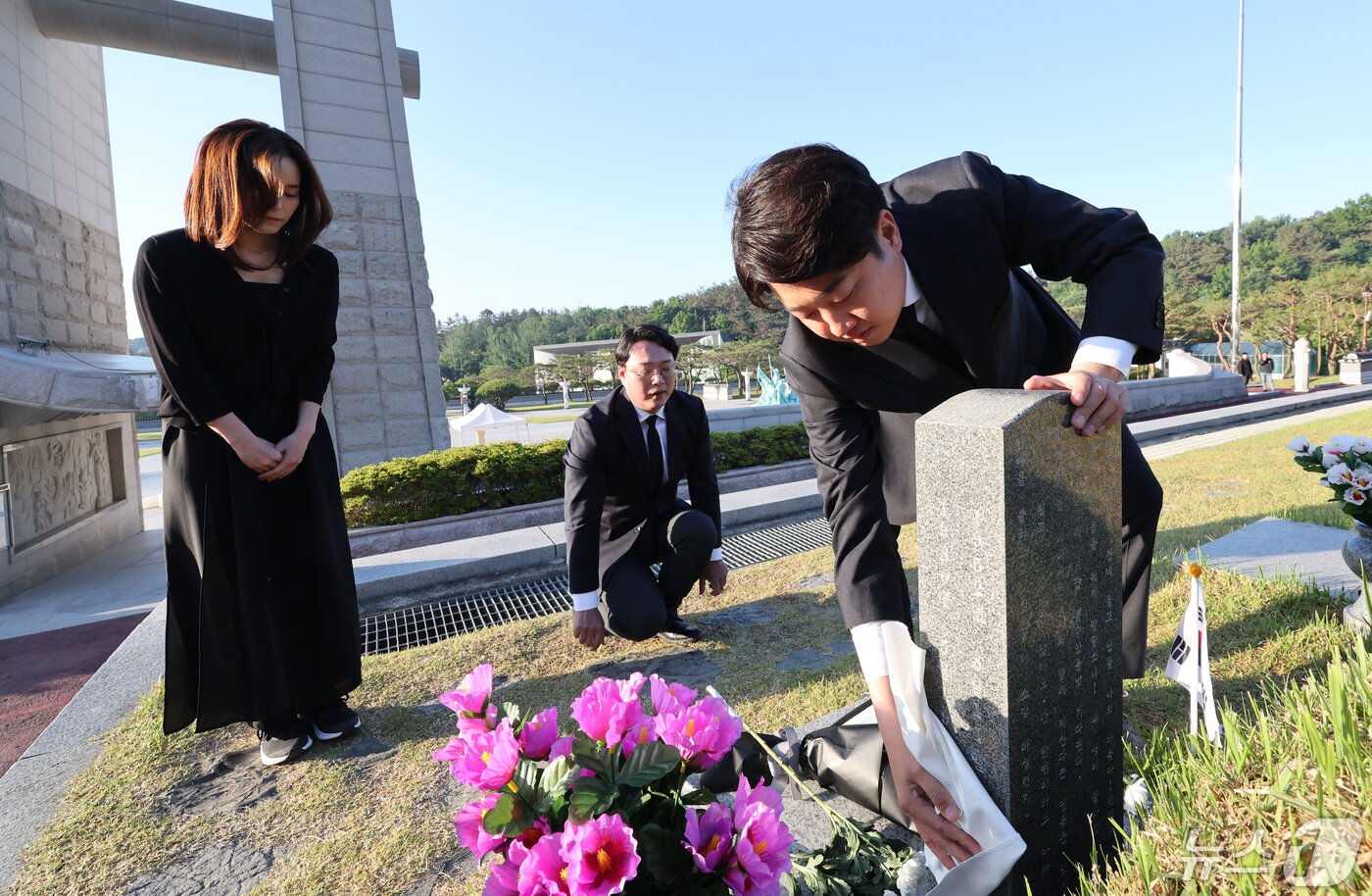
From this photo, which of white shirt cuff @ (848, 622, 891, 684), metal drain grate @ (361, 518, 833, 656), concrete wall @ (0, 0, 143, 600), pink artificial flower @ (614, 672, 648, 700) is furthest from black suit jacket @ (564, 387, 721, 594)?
concrete wall @ (0, 0, 143, 600)

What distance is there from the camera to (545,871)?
918 millimetres

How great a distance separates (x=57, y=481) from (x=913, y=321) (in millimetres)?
8462

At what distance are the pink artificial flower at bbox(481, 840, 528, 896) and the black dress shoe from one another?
8.03 feet

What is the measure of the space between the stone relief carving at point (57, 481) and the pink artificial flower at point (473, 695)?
704 cm

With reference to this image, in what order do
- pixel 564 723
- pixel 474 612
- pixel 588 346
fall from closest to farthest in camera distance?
1. pixel 564 723
2. pixel 474 612
3. pixel 588 346

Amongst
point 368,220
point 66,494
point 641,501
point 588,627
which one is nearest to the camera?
point 588,627

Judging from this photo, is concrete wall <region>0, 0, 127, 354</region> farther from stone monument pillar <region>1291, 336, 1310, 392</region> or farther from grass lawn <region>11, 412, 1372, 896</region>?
stone monument pillar <region>1291, 336, 1310, 392</region>

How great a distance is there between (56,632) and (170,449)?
3.85 metres

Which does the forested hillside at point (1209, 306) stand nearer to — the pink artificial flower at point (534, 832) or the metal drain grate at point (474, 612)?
the metal drain grate at point (474, 612)

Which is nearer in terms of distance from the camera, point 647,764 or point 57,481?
point 647,764

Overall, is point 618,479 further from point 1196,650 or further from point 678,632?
point 1196,650

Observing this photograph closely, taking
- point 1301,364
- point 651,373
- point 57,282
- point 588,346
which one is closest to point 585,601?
A: point 651,373

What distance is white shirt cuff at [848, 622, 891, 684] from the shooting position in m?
1.63

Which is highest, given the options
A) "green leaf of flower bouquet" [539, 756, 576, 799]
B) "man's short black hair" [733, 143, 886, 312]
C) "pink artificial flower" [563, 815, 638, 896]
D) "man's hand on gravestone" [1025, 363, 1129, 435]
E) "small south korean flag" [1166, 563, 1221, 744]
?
"man's short black hair" [733, 143, 886, 312]
